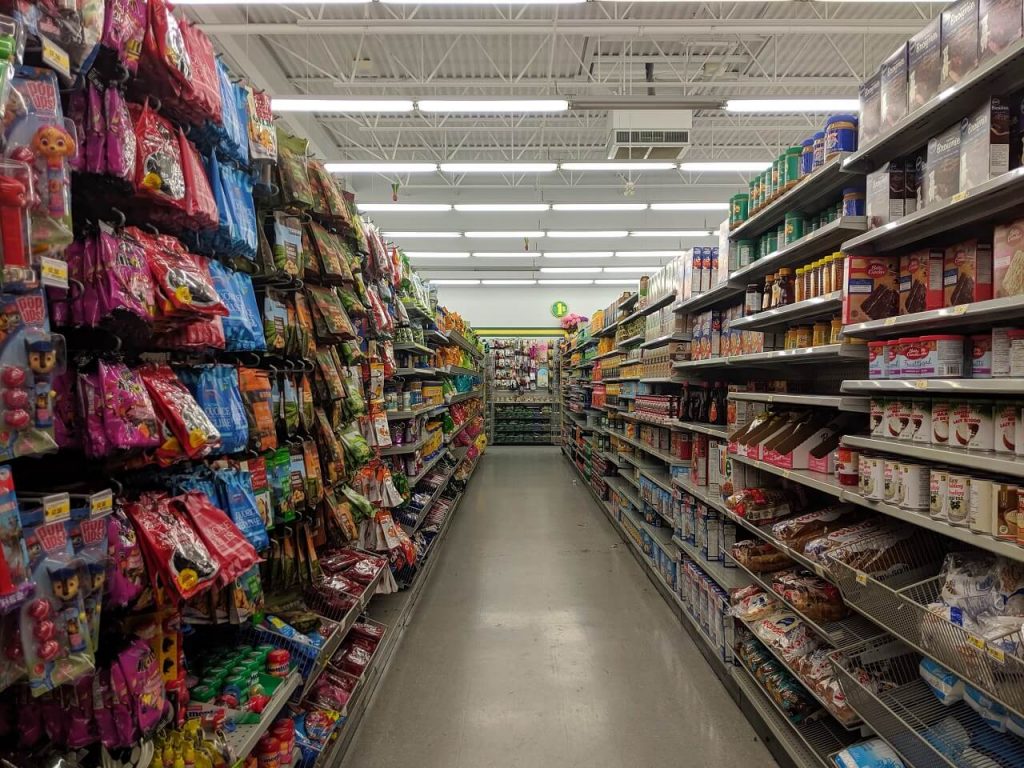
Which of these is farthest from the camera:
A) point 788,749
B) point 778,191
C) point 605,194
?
point 605,194

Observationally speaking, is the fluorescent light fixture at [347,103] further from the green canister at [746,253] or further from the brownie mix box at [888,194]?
the brownie mix box at [888,194]

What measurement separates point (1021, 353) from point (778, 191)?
1.56m

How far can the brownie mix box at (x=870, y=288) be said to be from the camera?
206cm

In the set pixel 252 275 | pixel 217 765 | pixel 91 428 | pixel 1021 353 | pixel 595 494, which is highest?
pixel 252 275

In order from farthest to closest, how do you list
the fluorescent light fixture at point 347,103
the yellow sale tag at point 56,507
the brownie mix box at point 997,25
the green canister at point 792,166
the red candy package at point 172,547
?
1. the fluorescent light fixture at point 347,103
2. the green canister at point 792,166
3. the brownie mix box at point 997,25
4. the red candy package at point 172,547
5. the yellow sale tag at point 56,507

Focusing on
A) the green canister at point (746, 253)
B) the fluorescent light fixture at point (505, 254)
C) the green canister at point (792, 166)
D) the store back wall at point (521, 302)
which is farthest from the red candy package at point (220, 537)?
the store back wall at point (521, 302)

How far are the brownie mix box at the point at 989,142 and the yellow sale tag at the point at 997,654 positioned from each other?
117cm

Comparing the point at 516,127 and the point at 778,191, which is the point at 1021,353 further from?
the point at 516,127

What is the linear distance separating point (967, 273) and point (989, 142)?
0.36 m

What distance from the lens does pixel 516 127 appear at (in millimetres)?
9953

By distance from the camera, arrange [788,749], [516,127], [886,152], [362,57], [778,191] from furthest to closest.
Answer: [516,127]
[362,57]
[778,191]
[788,749]
[886,152]

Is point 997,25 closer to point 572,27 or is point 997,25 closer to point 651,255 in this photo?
point 572,27

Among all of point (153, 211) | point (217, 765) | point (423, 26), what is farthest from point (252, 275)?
point (423, 26)

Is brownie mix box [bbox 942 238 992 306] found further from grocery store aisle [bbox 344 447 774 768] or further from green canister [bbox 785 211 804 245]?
grocery store aisle [bbox 344 447 774 768]
